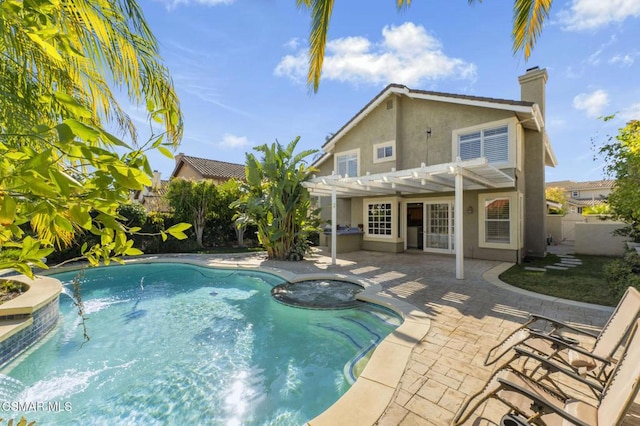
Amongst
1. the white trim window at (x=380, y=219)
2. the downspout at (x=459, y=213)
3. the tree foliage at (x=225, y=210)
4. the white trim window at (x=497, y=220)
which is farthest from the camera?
the tree foliage at (x=225, y=210)

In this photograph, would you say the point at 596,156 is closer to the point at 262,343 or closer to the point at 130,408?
the point at 262,343

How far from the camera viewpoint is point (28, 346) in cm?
602

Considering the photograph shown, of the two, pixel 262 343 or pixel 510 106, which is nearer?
pixel 262 343

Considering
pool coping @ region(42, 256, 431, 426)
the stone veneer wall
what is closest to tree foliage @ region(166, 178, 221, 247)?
the stone veneer wall

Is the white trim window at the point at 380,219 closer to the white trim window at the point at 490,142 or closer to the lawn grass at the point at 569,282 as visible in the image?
the white trim window at the point at 490,142

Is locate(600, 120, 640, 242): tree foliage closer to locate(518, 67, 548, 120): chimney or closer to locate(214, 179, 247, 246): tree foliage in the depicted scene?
locate(518, 67, 548, 120): chimney

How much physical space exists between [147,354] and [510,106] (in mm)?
15645

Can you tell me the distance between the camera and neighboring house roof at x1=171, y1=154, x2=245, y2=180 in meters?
31.5

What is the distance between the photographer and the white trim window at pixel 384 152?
16.6 m

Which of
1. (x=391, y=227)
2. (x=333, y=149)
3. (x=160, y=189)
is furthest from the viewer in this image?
(x=160, y=189)

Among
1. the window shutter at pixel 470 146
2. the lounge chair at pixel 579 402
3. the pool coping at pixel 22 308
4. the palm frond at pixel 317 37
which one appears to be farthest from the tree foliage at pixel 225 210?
the lounge chair at pixel 579 402

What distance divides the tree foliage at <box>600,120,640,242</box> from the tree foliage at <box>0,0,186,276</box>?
11.2 metres

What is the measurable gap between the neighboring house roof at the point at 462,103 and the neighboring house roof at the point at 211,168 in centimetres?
1650

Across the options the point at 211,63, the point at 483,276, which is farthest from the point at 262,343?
the point at 483,276
